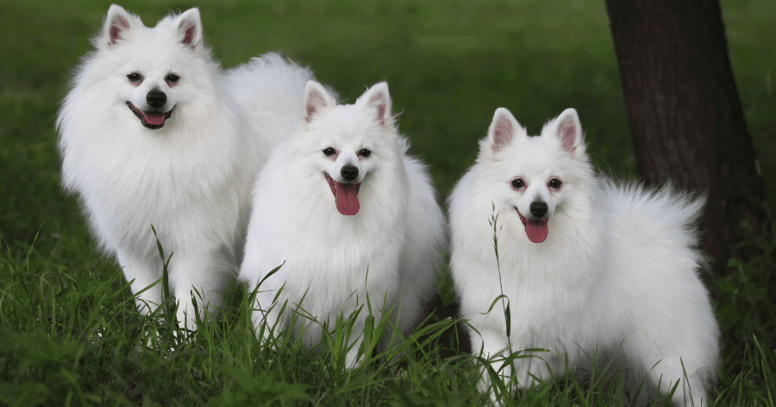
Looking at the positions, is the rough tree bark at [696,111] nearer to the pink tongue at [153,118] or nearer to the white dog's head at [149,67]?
the white dog's head at [149,67]

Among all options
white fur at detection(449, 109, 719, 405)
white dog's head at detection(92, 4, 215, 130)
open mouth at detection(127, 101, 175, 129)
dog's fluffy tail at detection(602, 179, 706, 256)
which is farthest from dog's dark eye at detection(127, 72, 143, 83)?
dog's fluffy tail at detection(602, 179, 706, 256)

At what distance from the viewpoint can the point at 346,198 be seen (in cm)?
301

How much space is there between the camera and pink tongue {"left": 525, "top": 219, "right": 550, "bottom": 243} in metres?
2.95

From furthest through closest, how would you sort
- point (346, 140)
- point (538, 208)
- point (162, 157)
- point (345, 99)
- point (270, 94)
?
point (345, 99) < point (270, 94) < point (162, 157) < point (346, 140) < point (538, 208)

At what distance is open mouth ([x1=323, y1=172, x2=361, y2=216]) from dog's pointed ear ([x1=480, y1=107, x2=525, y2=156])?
684 mm

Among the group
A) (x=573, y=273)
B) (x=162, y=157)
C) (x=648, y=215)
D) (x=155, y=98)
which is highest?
(x=155, y=98)

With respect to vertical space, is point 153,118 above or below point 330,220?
above

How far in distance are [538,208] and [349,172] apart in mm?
844

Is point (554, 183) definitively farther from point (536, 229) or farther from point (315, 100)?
point (315, 100)

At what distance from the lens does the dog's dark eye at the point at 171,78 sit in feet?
11.2

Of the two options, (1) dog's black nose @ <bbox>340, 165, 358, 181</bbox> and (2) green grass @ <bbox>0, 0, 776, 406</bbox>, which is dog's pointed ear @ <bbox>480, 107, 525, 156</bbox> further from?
(2) green grass @ <bbox>0, 0, 776, 406</bbox>

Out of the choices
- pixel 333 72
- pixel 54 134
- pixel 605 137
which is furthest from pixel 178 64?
pixel 333 72

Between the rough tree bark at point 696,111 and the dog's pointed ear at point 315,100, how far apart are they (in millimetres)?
2450

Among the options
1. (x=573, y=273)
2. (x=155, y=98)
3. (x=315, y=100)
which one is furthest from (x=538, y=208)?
(x=155, y=98)
